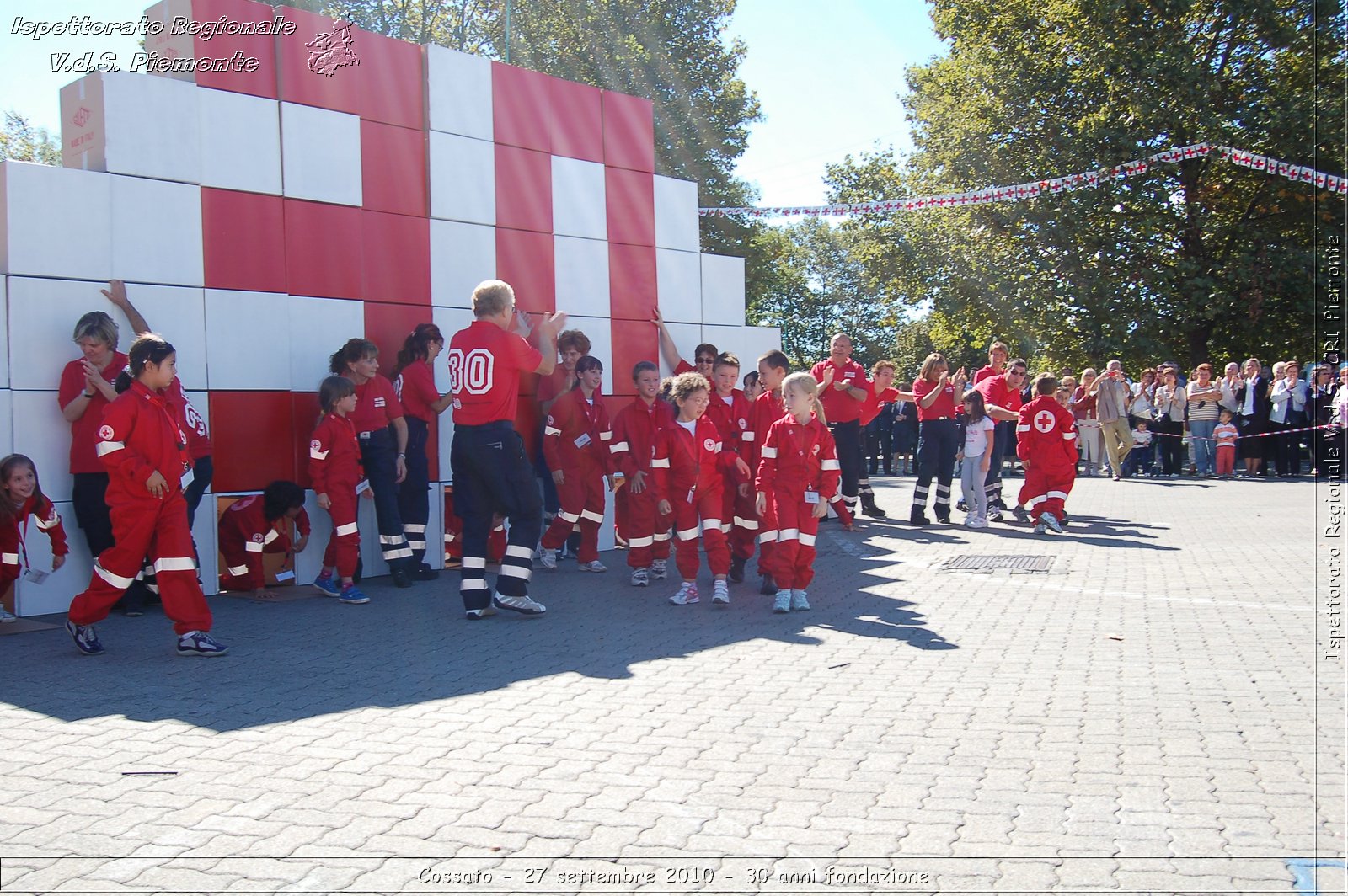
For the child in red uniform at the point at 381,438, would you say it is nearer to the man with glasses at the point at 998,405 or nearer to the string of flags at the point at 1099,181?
the man with glasses at the point at 998,405

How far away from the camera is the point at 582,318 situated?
11688 millimetres

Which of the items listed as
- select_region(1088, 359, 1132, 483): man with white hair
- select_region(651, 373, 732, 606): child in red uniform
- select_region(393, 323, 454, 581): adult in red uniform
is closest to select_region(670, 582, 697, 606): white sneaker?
select_region(651, 373, 732, 606): child in red uniform

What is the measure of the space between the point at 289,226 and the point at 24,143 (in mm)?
42233

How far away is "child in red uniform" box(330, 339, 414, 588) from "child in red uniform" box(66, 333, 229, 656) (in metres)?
2.54

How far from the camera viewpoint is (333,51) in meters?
9.64

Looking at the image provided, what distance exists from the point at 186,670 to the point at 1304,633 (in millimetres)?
6788

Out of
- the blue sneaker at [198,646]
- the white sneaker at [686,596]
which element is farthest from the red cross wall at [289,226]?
the white sneaker at [686,596]

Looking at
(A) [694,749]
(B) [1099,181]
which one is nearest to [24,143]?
(B) [1099,181]

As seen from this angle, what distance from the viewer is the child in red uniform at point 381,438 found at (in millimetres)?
9188

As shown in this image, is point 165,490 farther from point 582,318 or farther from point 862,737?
point 582,318

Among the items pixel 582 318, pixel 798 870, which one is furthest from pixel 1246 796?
pixel 582 318

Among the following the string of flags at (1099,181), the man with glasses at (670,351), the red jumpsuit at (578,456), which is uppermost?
the string of flags at (1099,181)

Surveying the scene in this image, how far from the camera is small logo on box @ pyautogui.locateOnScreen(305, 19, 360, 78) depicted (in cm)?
951

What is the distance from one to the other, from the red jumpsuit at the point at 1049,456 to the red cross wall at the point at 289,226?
481cm
